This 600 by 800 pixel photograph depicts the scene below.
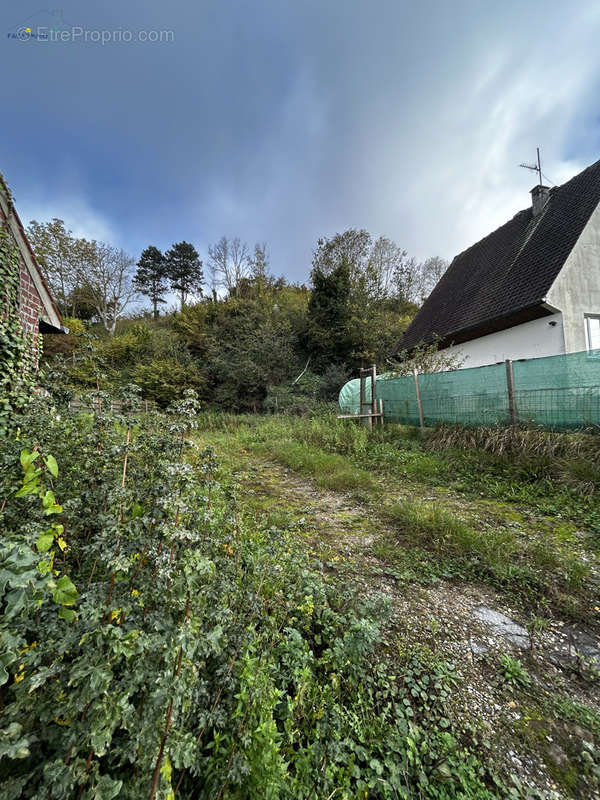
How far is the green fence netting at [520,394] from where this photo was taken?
14.6 ft

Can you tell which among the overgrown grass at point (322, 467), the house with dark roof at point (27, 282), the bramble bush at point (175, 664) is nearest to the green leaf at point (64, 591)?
the bramble bush at point (175, 664)

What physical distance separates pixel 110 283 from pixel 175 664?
2335cm

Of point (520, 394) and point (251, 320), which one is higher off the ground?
point (251, 320)

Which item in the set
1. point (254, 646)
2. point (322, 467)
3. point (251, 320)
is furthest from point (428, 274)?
point (254, 646)

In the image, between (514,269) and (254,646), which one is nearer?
(254,646)

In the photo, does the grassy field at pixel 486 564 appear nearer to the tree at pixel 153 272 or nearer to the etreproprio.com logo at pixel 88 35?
the etreproprio.com logo at pixel 88 35

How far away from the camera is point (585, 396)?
4.43 metres

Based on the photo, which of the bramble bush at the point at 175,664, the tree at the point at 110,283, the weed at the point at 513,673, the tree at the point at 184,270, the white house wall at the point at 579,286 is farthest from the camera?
the tree at the point at 184,270

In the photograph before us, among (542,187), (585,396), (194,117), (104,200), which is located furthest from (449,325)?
(104,200)

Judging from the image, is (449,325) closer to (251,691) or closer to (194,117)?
(194,117)

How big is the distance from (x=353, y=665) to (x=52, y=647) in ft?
4.30

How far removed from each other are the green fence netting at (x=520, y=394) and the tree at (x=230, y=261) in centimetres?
1591

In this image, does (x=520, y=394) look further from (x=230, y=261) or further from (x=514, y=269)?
(x=230, y=261)

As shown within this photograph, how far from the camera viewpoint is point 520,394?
511 centimetres
